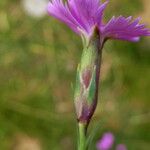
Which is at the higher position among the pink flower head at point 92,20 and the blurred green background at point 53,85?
the pink flower head at point 92,20

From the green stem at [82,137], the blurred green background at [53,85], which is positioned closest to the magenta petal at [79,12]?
the green stem at [82,137]

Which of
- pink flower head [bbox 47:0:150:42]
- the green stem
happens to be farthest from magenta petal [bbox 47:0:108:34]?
the green stem

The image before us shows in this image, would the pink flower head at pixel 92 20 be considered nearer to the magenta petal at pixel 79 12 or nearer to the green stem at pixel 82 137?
the magenta petal at pixel 79 12

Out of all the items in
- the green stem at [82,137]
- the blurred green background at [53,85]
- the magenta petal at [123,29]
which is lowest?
the blurred green background at [53,85]

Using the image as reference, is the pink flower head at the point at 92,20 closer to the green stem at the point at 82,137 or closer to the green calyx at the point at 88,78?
the green calyx at the point at 88,78

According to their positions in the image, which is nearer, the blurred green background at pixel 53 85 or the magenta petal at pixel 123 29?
the magenta petal at pixel 123 29

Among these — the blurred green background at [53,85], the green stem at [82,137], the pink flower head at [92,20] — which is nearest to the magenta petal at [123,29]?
the pink flower head at [92,20]

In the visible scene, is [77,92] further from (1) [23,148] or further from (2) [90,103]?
(1) [23,148]

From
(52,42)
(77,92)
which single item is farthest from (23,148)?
(77,92)
